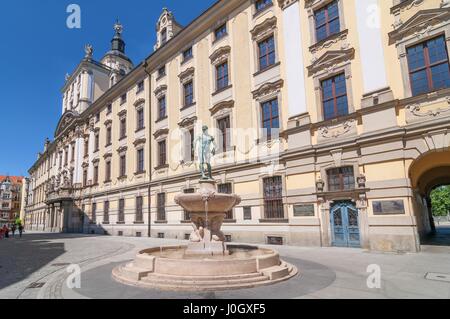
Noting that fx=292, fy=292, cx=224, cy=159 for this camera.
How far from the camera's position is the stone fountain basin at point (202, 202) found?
28.5 ft

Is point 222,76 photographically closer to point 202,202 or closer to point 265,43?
point 265,43

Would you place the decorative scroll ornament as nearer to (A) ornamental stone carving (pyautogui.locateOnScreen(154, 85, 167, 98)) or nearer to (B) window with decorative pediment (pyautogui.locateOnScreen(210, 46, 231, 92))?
(B) window with decorative pediment (pyautogui.locateOnScreen(210, 46, 231, 92))

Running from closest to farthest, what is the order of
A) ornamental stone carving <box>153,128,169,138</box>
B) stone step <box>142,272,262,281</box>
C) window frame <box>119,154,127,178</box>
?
stone step <box>142,272,262,281</box>, ornamental stone carving <box>153,128,169,138</box>, window frame <box>119,154,127,178</box>

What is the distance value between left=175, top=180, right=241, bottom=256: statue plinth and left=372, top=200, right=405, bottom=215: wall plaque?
6400 mm

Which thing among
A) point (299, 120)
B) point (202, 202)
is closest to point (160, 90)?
point (299, 120)

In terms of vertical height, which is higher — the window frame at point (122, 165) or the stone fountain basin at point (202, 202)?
the window frame at point (122, 165)

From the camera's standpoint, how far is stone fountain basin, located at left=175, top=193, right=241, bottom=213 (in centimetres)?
869

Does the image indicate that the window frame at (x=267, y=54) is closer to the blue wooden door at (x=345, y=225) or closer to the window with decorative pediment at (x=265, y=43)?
the window with decorative pediment at (x=265, y=43)

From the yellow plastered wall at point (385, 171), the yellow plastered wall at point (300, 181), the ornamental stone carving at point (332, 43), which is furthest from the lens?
the yellow plastered wall at point (300, 181)

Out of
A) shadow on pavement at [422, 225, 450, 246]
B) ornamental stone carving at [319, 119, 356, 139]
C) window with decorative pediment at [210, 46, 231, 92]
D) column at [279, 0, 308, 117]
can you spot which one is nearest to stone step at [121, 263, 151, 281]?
ornamental stone carving at [319, 119, 356, 139]

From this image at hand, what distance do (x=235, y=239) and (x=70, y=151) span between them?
3117 centimetres

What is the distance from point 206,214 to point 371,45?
10646 millimetres

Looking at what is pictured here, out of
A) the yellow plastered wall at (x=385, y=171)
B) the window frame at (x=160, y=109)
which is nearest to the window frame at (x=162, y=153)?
the window frame at (x=160, y=109)

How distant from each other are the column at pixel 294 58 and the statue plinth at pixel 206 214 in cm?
816
